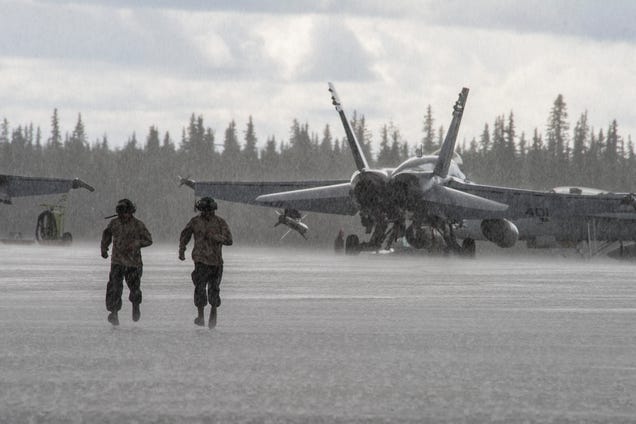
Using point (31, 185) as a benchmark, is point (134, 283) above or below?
below

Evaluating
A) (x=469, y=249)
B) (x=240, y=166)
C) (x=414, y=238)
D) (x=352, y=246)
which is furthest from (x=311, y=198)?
(x=240, y=166)

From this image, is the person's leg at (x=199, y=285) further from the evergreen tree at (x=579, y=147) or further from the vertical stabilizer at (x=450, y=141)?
the evergreen tree at (x=579, y=147)

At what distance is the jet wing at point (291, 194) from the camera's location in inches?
1640

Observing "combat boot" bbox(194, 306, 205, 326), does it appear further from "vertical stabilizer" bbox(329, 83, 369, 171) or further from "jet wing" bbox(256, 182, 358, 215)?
"vertical stabilizer" bbox(329, 83, 369, 171)

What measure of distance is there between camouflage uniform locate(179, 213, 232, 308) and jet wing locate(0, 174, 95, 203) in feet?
83.0

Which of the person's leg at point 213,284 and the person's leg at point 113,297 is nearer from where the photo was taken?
the person's leg at point 213,284

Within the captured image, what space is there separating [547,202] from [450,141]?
6.39m

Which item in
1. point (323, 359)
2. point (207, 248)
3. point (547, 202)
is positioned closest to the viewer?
point (323, 359)

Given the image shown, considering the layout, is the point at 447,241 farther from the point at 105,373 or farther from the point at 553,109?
the point at 553,109

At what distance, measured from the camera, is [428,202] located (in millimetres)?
38469

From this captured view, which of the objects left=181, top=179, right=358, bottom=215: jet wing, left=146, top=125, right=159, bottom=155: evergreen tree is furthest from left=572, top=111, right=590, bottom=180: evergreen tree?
left=181, top=179, right=358, bottom=215: jet wing

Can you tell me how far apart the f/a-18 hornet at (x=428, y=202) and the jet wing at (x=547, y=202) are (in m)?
0.04

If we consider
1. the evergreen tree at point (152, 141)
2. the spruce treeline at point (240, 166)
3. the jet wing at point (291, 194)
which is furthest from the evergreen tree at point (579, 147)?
the jet wing at point (291, 194)

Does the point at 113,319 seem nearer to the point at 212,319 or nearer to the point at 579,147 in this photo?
the point at 212,319
